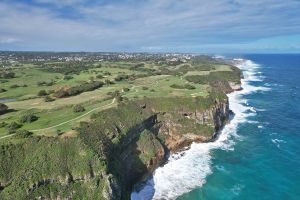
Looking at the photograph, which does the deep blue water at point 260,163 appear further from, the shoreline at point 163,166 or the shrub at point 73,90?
the shrub at point 73,90

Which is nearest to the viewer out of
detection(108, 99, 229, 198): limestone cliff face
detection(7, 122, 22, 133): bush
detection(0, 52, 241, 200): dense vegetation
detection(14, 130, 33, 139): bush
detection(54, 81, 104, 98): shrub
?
detection(0, 52, 241, 200): dense vegetation

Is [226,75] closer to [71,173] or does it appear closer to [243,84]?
[243,84]

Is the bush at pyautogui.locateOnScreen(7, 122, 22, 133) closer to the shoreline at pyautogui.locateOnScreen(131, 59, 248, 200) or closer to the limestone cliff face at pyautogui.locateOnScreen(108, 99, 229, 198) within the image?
the limestone cliff face at pyautogui.locateOnScreen(108, 99, 229, 198)

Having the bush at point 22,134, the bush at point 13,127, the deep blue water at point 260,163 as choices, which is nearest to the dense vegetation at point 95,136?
the bush at point 13,127

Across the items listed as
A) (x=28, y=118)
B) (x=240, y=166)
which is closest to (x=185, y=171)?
(x=240, y=166)

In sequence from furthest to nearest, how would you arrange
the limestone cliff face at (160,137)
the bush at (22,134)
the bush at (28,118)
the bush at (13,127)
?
the bush at (28,118) → the limestone cliff face at (160,137) → the bush at (13,127) → the bush at (22,134)

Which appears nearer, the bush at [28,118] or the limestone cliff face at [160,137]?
the limestone cliff face at [160,137]

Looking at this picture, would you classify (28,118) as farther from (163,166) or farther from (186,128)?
(186,128)

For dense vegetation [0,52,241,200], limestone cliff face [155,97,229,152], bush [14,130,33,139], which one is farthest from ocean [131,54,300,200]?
bush [14,130,33,139]
